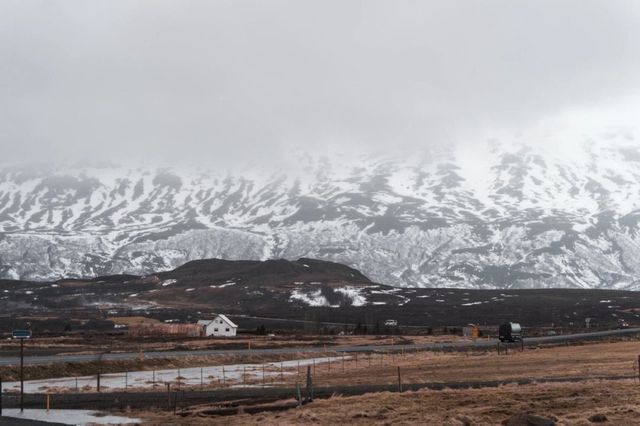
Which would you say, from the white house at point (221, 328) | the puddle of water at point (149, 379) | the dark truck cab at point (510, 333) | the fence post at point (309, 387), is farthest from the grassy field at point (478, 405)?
the white house at point (221, 328)

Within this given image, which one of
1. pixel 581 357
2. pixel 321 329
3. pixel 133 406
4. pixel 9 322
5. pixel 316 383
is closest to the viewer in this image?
pixel 133 406

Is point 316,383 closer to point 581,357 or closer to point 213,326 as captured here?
point 581,357

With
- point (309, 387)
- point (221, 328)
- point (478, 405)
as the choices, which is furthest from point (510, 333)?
point (478, 405)

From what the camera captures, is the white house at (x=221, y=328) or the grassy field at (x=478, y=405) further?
the white house at (x=221, y=328)

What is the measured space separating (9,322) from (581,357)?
138 metres

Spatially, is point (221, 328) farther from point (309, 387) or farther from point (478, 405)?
point (478, 405)

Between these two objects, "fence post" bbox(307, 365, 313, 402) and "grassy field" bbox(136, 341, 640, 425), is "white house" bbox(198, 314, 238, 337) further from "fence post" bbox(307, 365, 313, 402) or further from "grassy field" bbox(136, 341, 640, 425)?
"fence post" bbox(307, 365, 313, 402)

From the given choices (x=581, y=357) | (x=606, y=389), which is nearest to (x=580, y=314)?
(x=581, y=357)

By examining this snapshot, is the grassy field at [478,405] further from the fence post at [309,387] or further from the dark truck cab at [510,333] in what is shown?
the dark truck cab at [510,333]

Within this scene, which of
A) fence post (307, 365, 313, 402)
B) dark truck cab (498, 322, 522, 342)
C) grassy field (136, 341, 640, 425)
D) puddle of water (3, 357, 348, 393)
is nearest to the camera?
grassy field (136, 341, 640, 425)

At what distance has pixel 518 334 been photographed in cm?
10331

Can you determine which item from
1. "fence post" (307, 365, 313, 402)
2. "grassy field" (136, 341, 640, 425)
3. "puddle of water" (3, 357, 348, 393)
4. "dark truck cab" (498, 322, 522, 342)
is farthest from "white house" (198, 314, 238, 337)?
"fence post" (307, 365, 313, 402)

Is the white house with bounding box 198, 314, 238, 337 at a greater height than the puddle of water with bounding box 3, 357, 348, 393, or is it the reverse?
the white house with bounding box 198, 314, 238, 337

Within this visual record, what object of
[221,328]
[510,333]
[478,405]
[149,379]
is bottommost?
[149,379]
